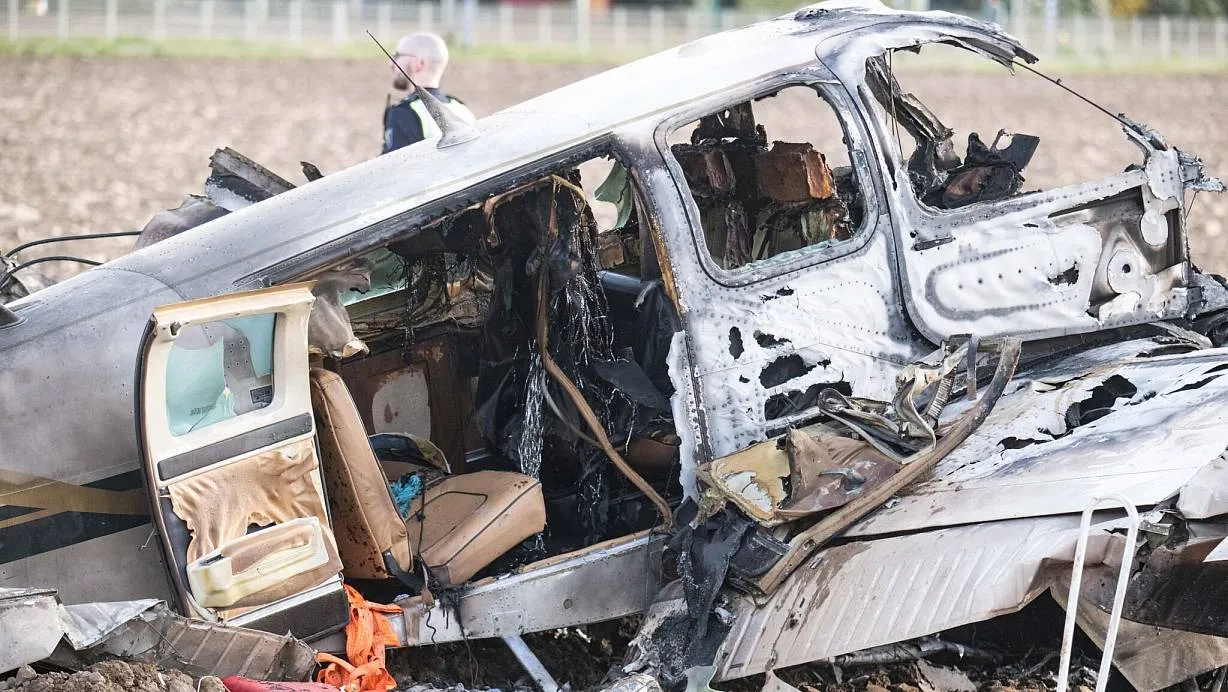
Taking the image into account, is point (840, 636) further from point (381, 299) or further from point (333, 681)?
point (381, 299)

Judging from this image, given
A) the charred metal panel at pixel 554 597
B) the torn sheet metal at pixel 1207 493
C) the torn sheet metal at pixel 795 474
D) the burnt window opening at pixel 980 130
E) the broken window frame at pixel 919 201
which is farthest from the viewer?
the burnt window opening at pixel 980 130

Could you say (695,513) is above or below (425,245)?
below

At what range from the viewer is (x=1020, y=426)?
5148 mm

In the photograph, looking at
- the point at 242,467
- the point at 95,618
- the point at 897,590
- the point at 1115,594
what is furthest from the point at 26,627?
the point at 1115,594

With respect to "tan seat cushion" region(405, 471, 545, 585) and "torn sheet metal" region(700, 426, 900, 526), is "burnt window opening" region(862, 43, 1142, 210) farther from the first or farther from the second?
"tan seat cushion" region(405, 471, 545, 585)

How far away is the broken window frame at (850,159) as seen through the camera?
5.15 metres

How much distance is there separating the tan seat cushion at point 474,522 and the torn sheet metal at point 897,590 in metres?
0.95

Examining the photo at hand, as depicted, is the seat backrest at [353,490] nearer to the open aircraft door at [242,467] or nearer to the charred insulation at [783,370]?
the open aircraft door at [242,467]

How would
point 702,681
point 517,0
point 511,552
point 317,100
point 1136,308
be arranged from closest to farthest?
point 702,681 < point 511,552 < point 1136,308 < point 317,100 < point 517,0

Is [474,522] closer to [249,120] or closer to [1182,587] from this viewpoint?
[1182,587]

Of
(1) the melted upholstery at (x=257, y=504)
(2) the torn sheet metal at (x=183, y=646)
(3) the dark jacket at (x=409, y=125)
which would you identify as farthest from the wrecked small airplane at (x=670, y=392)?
(3) the dark jacket at (x=409, y=125)

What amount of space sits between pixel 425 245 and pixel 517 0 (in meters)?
47.4

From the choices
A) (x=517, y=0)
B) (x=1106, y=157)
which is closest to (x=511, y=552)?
(x=1106, y=157)

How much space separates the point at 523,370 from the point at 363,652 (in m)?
1.54
